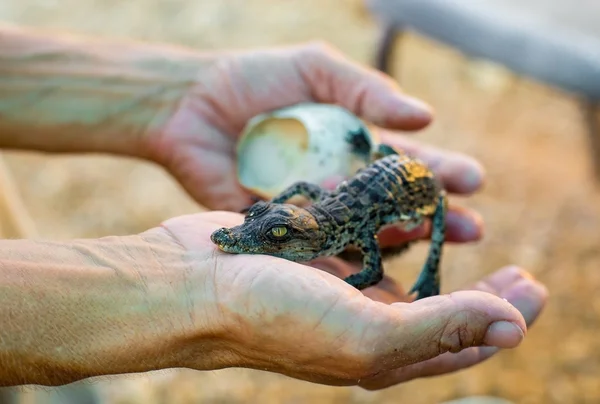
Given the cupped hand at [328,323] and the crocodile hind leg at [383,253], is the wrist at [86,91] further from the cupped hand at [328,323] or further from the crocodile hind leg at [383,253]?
the cupped hand at [328,323]

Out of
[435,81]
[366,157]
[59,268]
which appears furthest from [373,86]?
[435,81]

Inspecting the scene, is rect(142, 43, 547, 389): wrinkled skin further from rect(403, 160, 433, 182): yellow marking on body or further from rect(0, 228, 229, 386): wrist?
rect(403, 160, 433, 182): yellow marking on body

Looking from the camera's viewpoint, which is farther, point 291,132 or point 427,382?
point 427,382

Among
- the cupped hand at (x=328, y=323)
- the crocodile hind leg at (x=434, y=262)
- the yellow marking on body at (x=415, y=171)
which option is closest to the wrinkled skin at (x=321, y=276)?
the cupped hand at (x=328, y=323)

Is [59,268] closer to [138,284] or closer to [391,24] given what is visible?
[138,284]

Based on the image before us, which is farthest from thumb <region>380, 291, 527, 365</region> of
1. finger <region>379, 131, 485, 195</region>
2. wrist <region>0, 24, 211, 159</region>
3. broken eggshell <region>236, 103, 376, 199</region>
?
wrist <region>0, 24, 211, 159</region>
